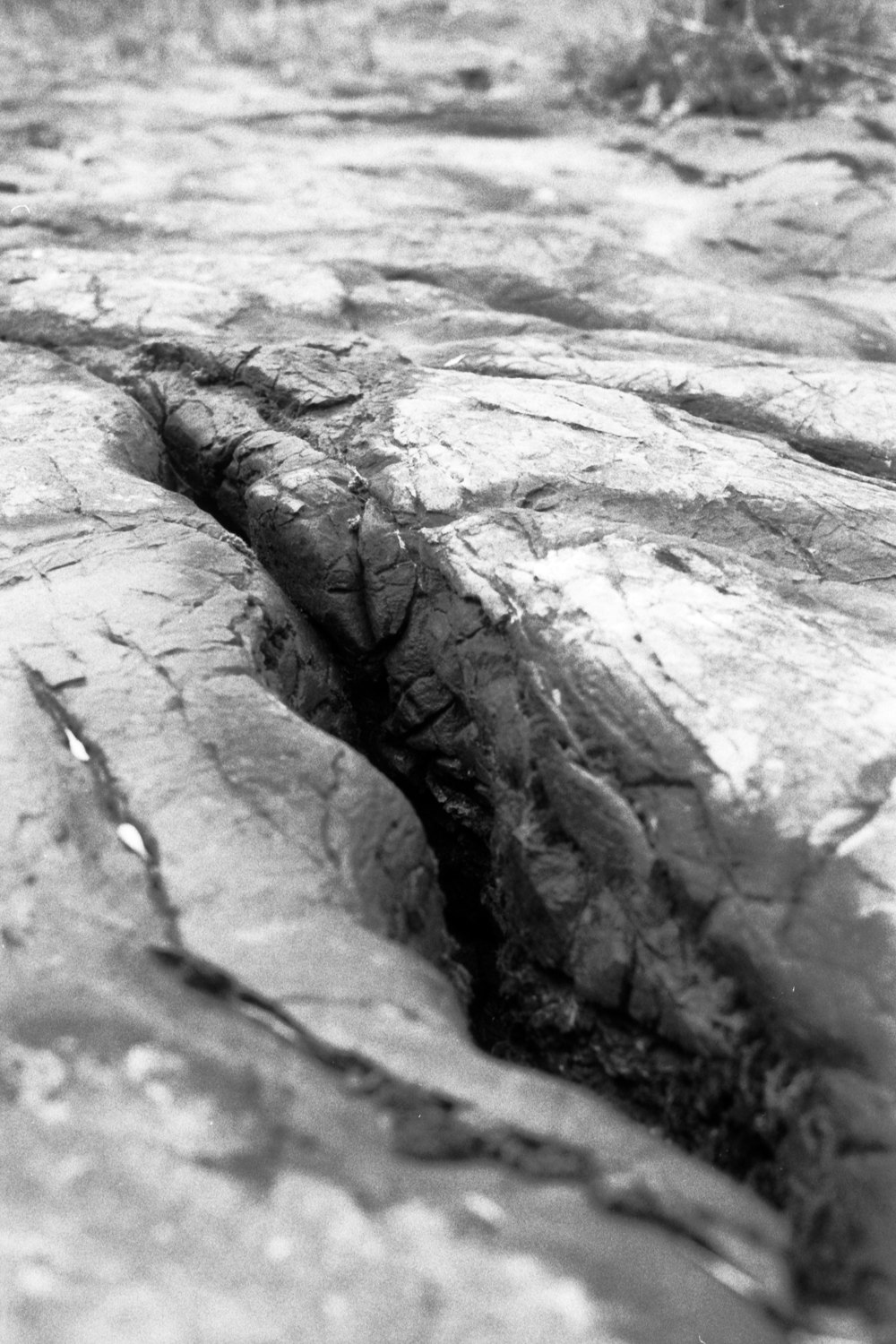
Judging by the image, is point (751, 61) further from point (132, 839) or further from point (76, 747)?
point (132, 839)

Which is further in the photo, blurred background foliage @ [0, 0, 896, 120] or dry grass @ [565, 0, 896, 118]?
blurred background foliage @ [0, 0, 896, 120]

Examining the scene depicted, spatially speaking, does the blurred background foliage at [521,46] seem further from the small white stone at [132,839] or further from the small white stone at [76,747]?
the small white stone at [132,839]

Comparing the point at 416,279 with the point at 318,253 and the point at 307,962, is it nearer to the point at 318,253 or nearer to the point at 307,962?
the point at 318,253

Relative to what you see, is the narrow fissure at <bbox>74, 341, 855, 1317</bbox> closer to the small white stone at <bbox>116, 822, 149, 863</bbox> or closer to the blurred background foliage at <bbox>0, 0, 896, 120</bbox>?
the small white stone at <bbox>116, 822, 149, 863</bbox>

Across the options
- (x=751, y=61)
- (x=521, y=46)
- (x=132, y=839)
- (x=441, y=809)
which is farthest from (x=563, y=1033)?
(x=521, y=46)

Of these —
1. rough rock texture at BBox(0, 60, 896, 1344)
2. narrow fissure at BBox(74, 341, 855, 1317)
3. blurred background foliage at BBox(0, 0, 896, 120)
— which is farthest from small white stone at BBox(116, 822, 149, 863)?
blurred background foliage at BBox(0, 0, 896, 120)

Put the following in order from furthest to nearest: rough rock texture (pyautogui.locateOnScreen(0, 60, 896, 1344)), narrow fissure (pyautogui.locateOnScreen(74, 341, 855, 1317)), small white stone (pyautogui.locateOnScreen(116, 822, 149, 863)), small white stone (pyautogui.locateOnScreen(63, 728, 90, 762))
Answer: small white stone (pyautogui.locateOnScreen(63, 728, 90, 762))
small white stone (pyautogui.locateOnScreen(116, 822, 149, 863))
narrow fissure (pyautogui.locateOnScreen(74, 341, 855, 1317))
rough rock texture (pyautogui.locateOnScreen(0, 60, 896, 1344))
